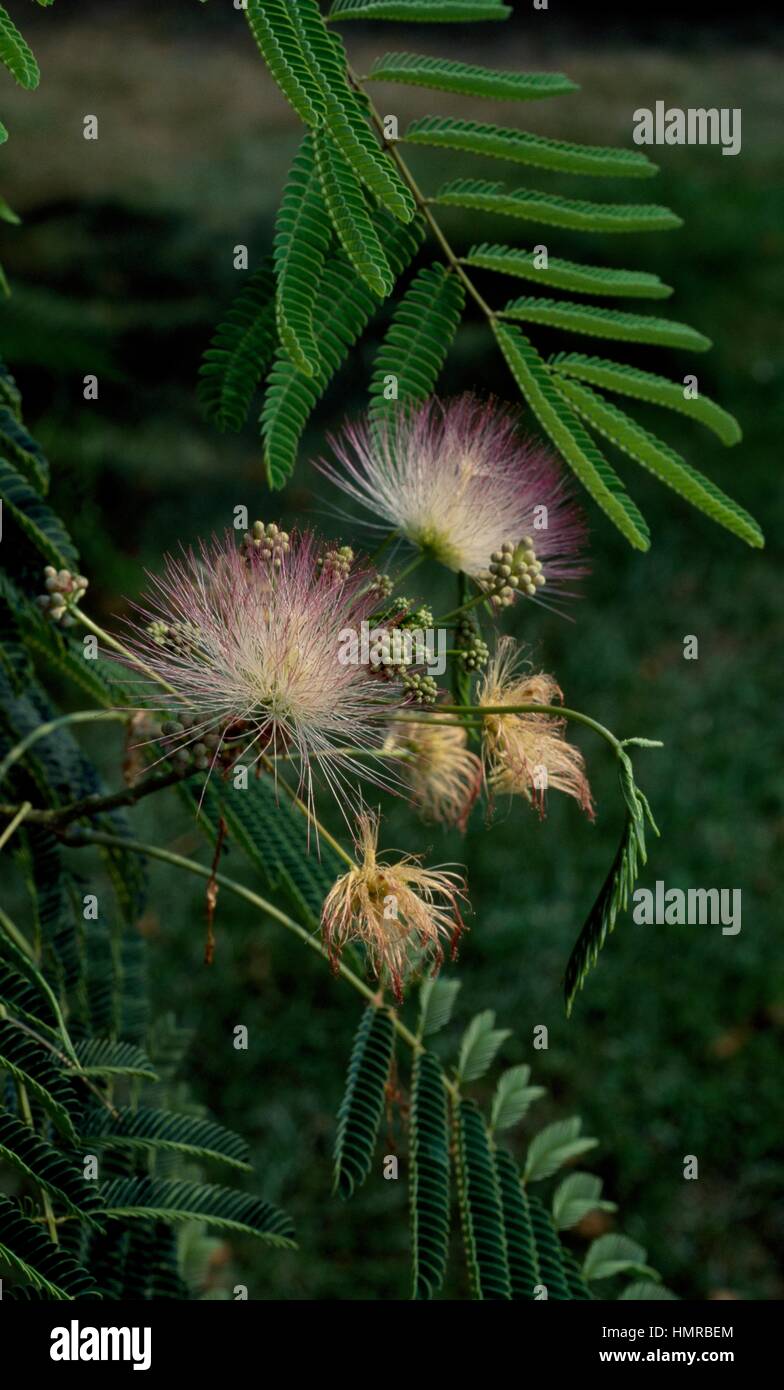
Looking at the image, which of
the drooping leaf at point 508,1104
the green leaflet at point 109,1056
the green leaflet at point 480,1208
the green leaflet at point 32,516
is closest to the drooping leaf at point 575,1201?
the drooping leaf at point 508,1104

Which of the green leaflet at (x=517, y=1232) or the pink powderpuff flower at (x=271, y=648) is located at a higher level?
the pink powderpuff flower at (x=271, y=648)

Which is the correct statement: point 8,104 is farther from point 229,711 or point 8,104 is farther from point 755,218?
point 229,711

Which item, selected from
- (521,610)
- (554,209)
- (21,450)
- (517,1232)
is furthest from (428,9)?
(521,610)

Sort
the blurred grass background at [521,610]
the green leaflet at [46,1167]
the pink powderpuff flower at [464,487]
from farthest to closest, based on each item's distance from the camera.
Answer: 1. the blurred grass background at [521,610]
2. the pink powderpuff flower at [464,487]
3. the green leaflet at [46,1167]

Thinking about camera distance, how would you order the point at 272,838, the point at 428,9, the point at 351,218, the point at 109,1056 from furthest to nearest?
the point at 272,838 → the point at 428,9 → the point at 109,1056 → the point at 351,218

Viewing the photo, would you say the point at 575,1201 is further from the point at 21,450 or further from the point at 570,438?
the point at 21,450

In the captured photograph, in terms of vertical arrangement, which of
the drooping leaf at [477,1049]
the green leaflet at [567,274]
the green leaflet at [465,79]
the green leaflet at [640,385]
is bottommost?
the drooping leaf at [477,1049]

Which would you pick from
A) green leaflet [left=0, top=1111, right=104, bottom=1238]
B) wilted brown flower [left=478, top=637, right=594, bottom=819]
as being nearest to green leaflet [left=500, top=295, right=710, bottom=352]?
wilted brown flower [left=478, top=637, right=594, bottom=819]

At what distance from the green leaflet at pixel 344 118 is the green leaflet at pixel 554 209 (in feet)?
1.23

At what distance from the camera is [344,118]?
4.37ft

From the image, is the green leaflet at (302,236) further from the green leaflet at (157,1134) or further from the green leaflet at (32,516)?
the green leaflet at (157,1134)

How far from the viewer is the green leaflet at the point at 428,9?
1.66 m

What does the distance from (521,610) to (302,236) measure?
13.3 ft

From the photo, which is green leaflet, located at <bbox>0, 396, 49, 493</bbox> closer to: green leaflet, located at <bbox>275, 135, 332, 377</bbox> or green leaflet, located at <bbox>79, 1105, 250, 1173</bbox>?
green leaflet, located at <bbox>275, 135, 332, 377</bbox>
